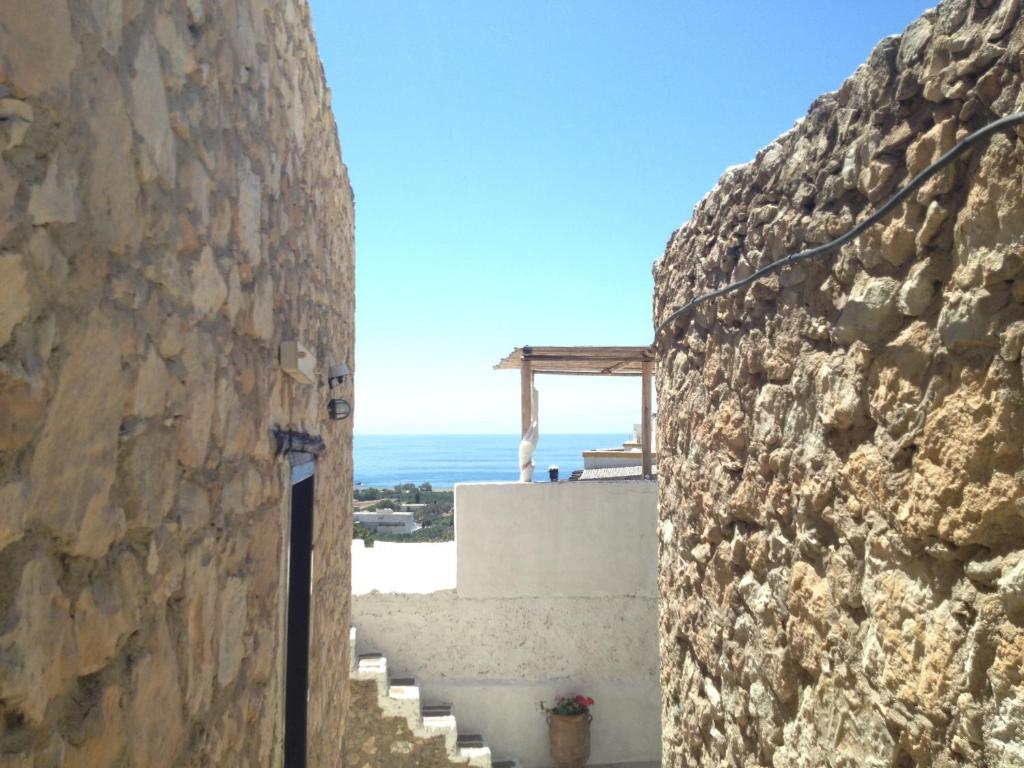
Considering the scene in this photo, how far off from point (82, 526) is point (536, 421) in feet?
27.7

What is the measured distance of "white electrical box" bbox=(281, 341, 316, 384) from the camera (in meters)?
2.91

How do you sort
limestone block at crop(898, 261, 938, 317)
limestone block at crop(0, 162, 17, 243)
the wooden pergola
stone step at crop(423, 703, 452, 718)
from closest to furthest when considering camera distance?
limestone block at crop(0, 162, 17, 243), limestone block at crop(898, 261, 938, 317), stone step at crop(423, 703, 452, 718), the wooden pergola

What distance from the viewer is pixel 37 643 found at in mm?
1229

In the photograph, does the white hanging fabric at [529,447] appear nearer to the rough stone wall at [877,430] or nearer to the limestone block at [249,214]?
the rough stone wall at [877,430]

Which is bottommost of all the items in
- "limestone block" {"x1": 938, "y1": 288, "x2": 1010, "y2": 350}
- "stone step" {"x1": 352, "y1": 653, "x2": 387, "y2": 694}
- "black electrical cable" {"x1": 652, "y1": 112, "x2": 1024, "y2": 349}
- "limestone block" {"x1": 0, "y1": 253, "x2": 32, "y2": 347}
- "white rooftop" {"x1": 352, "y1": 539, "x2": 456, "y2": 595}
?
"stone step" {"x1": 352, "y1": 653, "x2": 387, "y2": 694}

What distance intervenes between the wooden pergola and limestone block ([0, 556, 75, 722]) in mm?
7772

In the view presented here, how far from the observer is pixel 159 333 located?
170 centimetres

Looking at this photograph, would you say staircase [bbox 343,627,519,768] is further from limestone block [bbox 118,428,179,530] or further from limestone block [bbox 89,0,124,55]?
limestone block [bbox 89,0,124,55]

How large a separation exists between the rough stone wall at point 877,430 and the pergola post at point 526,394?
6035mm

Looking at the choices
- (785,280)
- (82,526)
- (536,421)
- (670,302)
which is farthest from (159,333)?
(536,421)

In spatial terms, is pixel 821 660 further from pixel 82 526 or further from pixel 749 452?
pixel 82 526

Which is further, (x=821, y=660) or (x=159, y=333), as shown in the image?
(x=821, y=660)

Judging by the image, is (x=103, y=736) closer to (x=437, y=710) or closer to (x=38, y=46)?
(x=38, y=46)

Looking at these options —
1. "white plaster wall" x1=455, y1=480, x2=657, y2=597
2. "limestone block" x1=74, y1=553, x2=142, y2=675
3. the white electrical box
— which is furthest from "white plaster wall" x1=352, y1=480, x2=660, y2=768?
"limestone block" x1=74, y1=553, x2=142, y2=675
